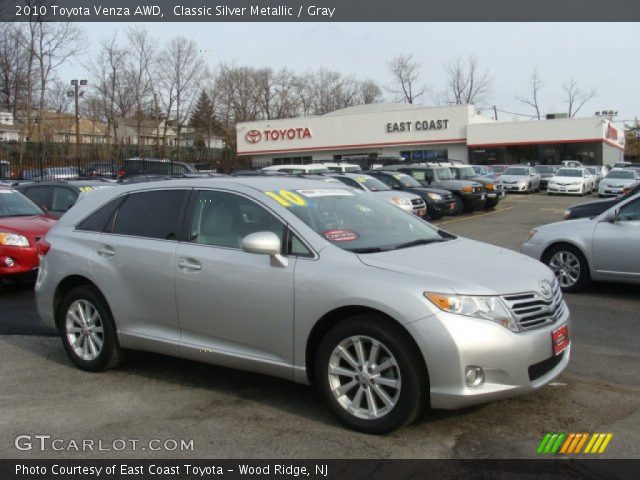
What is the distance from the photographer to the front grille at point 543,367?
421 cm

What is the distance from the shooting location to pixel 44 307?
6.13 metres

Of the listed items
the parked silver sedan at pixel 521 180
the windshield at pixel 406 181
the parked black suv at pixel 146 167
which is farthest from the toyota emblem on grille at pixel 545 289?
the parked silver sedan at pixel 521 180

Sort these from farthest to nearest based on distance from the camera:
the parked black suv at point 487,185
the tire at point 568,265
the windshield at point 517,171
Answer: the windshield at point 517,171 → the parked black suv at point 487,185 → the tire at point 568,265

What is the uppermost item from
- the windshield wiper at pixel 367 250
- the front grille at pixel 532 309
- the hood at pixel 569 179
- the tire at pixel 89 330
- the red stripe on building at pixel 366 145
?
the red stripe on building at pixel 366 145

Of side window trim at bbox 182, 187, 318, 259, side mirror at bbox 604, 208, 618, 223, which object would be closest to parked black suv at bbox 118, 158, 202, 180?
side mirror at bbox 604, 208, 618, 223

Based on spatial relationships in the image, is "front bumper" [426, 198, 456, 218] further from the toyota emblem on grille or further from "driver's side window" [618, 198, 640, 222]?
the toyota emblem on grille

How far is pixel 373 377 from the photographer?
4238 mm

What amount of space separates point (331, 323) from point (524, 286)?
1294 mm

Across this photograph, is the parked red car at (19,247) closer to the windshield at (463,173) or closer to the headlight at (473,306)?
the headlight at (473,306)

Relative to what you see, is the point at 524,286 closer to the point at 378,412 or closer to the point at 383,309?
the point at 383,309

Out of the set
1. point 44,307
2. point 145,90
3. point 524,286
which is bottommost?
point 44,307
